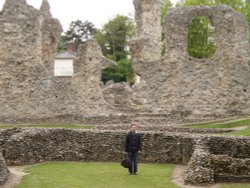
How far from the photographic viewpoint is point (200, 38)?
5453 cm

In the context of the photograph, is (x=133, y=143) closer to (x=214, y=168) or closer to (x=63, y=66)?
(x=214, y=168)

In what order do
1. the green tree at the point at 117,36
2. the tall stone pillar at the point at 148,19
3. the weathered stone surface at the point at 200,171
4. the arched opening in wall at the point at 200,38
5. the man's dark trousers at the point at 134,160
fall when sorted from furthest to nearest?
the green tree at the point at 117,36, the arched opening in wall at the point at 200,38, the tall stone pillar at the point at 148,19, the man's dark trousers at the point at 134,160, the weathered stone surface at the point at 200,171

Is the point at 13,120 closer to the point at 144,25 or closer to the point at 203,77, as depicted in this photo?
the point at 203,77

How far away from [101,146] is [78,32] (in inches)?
2983

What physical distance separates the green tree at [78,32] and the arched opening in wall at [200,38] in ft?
135

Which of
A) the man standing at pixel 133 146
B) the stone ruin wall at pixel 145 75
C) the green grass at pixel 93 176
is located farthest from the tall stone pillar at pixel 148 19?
the man standing at pixel 133 146

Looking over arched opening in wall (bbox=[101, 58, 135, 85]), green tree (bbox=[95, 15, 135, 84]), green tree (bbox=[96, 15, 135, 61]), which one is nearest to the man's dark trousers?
arched opening in wall (bbox=[101, 58, 135, 85])

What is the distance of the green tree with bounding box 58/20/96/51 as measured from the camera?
92.8 metres

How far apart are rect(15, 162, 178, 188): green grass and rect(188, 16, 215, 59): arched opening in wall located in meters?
35.2

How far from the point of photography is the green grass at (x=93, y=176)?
47.4 feet

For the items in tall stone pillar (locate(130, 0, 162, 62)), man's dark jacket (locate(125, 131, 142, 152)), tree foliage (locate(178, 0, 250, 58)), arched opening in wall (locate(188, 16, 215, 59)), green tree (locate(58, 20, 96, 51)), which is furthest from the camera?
green tree (locate(58, 20, 96, 51))

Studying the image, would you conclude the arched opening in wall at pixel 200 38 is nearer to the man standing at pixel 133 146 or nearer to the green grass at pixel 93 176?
the green grass at pixel 93 176

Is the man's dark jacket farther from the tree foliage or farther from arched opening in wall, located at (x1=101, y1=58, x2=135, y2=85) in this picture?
arched opening in wall, located at (x1=101, y1=58, x2=135, y2=85)

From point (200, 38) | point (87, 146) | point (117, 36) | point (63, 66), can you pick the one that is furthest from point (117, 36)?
point (87, 146)
